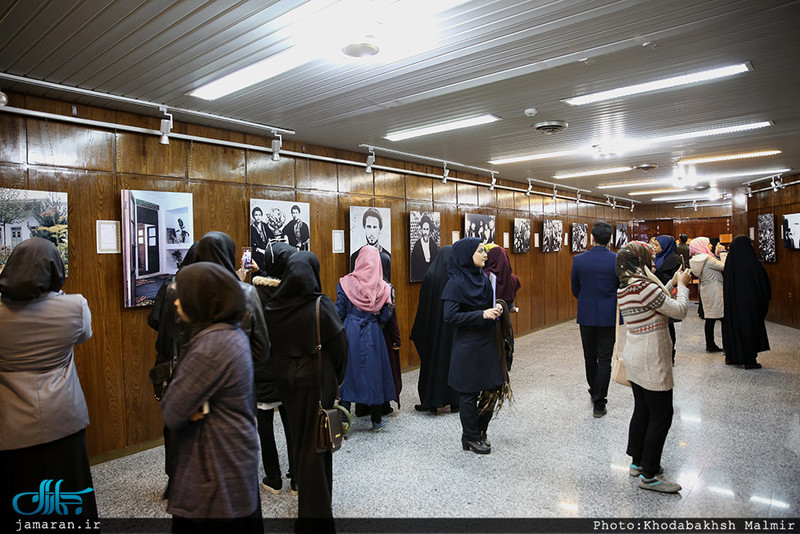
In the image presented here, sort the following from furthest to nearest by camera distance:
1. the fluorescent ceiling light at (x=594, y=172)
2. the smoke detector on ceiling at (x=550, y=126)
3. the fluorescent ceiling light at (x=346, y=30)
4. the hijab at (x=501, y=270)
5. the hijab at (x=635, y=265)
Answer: the fluorescent ceiling light at (x=594, y=172) < the hijab at (x=501, y=270) < the smoke detector on ceiling at (x=550, y=126) < the hijab at (x=635, y=265) < the fluorescent ceiling light at (x=346, y=30)

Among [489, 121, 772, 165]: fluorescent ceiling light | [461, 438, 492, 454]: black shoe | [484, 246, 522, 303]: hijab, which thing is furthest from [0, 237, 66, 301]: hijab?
[489, 121, 772, 165]: fluorescent ceiling light

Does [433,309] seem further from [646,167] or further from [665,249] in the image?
→ [646,167]

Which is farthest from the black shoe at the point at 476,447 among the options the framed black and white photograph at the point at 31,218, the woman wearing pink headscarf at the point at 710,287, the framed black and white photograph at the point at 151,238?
the woman wearing pink headscarf at the point at 710,287

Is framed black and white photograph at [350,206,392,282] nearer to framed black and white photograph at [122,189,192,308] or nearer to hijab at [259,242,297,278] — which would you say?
framed black and white photograph at [122,189,192,308]

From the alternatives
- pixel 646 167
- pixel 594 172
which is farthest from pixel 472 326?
pixel 594 172

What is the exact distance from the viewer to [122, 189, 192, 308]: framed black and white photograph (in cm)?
389

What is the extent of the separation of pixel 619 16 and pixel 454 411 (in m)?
3.62

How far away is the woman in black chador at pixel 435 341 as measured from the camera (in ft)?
14.9

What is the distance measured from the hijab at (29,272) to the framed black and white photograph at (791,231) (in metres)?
10.6

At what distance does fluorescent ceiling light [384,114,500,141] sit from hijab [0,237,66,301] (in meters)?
3.56

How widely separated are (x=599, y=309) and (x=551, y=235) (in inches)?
223

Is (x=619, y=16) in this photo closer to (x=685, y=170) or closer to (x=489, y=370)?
(x=489, y=370)

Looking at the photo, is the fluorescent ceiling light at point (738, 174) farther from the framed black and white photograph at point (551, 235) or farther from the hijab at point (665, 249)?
the hijab at point (665, 249)

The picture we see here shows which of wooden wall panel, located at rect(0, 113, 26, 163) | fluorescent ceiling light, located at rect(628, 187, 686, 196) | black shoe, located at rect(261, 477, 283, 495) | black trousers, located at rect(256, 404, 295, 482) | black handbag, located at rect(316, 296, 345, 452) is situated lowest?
black shoe, located at rect(261, 477, 283, 495)
